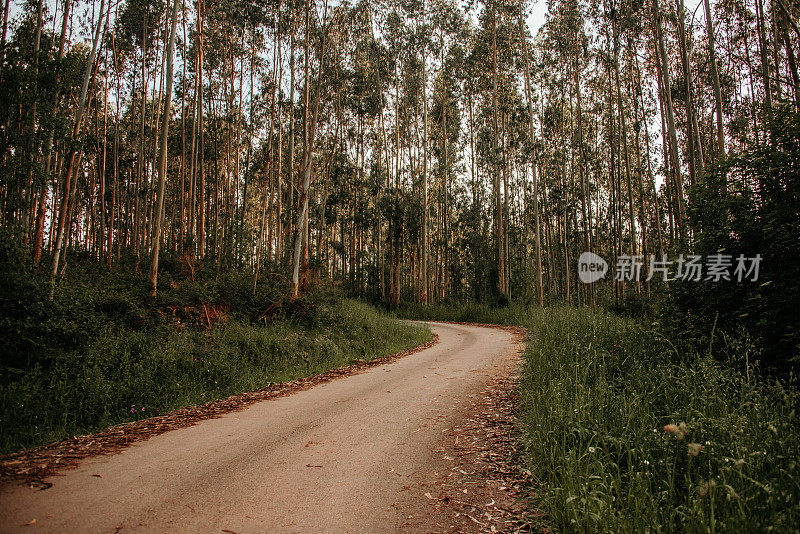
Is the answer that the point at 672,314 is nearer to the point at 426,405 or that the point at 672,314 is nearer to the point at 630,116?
the point at 426,405

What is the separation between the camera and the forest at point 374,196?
6.34 m

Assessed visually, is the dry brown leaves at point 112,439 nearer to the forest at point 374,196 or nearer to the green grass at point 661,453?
the forest at point 374,196

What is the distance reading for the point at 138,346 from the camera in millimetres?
8219

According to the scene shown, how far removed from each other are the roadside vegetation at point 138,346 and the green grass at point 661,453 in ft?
18.9

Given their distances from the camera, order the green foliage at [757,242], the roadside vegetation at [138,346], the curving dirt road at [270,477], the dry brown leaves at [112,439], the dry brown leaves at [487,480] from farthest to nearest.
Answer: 1. the roadside vegetation at [138,346]
2. the green foliage at [757,242]
3. the dry brown leaves at [112,439]
4. the dry brown leaves at [487,480]
5. the curving dirt road at [270,477]

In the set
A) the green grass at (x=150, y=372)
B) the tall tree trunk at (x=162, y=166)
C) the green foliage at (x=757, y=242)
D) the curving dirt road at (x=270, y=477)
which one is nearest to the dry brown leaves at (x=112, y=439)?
the curving dirt road at (x=270, y=477)

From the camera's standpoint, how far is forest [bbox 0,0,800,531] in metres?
6.34

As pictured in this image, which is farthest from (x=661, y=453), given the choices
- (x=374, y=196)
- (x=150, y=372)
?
(x=374, y=196)

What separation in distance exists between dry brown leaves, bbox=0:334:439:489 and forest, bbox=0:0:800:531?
52cm

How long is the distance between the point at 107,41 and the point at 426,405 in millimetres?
22943

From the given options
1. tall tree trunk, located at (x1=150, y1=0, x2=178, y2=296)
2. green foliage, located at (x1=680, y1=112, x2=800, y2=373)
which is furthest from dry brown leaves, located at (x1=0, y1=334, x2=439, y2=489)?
green foliage, located at (x1=680, y1=112, x2=800, y2=373)

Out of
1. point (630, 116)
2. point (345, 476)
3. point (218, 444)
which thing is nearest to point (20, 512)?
point (218, 444)

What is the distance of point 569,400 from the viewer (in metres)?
4.65

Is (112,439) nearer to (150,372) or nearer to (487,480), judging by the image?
(150,372)
